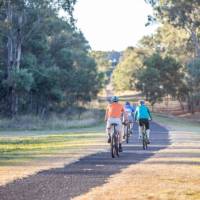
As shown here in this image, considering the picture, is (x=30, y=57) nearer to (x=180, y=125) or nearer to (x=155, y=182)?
(x=180, y=125)

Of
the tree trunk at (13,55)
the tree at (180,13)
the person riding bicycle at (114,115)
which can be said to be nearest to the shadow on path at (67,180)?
the person riding bicycle at (114,115)

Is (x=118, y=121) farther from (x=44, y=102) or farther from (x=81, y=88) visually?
(x=81, y=88)

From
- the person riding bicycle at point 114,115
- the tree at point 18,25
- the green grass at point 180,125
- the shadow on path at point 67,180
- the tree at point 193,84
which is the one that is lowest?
the green grass at point 180,125

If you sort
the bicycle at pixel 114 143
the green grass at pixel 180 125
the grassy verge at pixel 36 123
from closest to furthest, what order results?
the bicycle at pixel 114 143 < the grassy verge at pixel 36 123 < the green grass at pixel 180 125

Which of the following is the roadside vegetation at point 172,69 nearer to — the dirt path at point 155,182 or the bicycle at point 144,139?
the bicycle at point 144,139

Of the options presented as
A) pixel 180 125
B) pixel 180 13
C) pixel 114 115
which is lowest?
pixel 180 125

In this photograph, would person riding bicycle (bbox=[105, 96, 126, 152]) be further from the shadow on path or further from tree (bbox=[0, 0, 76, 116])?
tree (bbox=[0, 0, 76, 116])

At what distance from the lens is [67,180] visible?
49.0ft

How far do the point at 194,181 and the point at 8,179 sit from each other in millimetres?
4230

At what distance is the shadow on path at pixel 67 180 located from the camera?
41.4ft

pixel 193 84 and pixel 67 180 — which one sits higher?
pixel 193 84

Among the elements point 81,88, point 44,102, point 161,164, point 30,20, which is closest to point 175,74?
point 81,88

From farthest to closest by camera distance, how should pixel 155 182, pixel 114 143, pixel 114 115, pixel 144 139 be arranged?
pixel 144 139, pixel 114 115, pixel 114 143, pixel 155 182

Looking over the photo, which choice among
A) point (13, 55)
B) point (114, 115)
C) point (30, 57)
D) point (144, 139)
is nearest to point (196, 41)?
point (30, 57)
